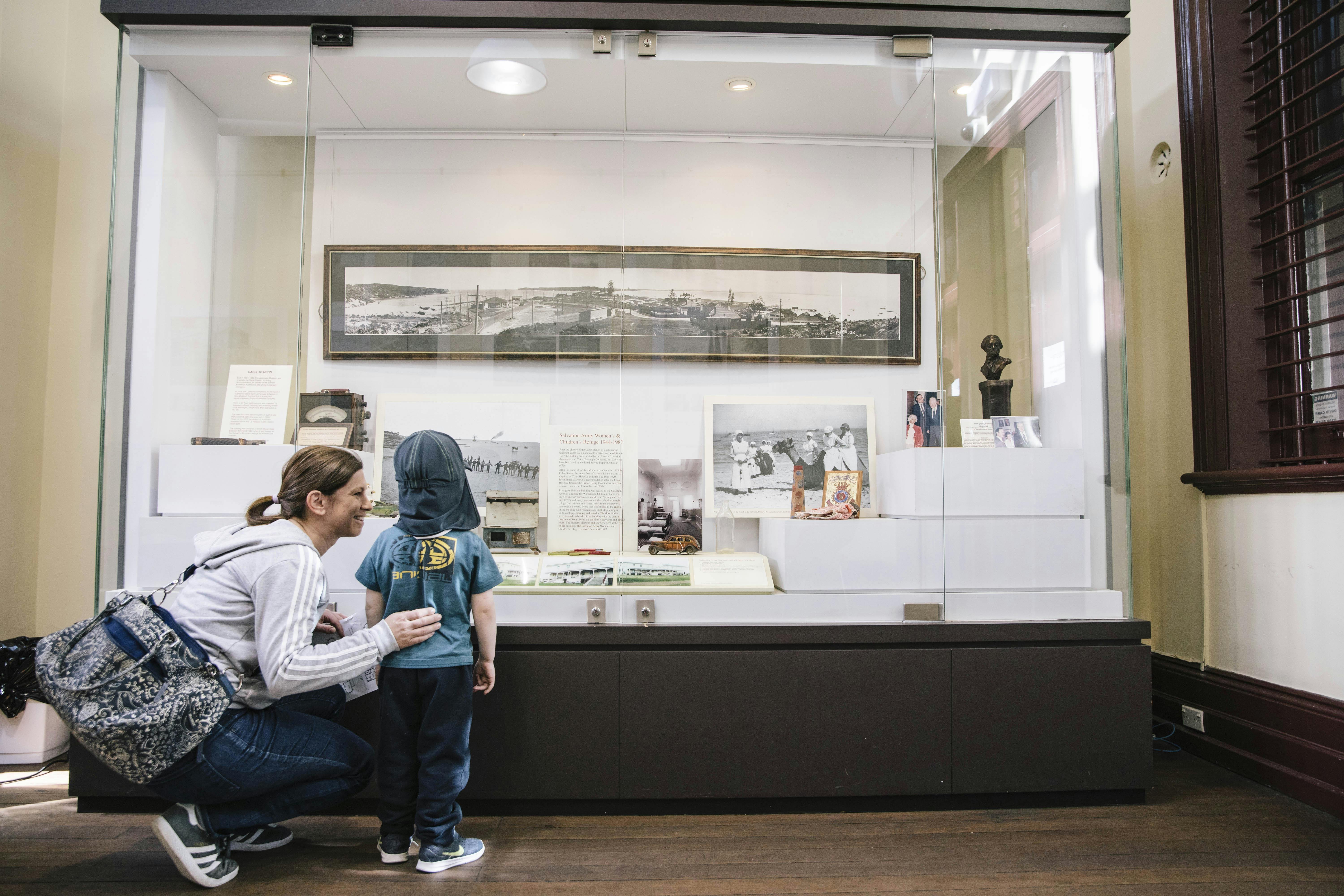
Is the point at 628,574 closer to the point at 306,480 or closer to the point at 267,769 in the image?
the point at 306,480

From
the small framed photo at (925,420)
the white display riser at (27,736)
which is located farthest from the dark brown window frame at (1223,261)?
the white display riser at (27,736)

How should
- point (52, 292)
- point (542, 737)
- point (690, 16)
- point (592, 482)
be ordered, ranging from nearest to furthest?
point (542, 737), point (690, 16), point (592, 482), point (52, 292)

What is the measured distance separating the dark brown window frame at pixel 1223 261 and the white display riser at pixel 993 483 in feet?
2.45

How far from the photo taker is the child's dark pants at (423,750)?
2.14 m

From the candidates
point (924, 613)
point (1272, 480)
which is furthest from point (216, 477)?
point (1272, 480)

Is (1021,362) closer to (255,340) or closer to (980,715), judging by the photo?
(980,715)

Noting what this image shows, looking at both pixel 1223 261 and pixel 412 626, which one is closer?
pixel 412 626

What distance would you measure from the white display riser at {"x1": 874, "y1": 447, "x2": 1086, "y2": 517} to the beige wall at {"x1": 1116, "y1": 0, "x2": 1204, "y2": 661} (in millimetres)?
899

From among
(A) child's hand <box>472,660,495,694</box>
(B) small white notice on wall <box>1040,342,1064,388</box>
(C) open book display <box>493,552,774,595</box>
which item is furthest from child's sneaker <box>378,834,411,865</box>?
(B) small white notice on wall <box>1040,342,1064,388</box>

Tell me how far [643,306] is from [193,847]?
7.45ft

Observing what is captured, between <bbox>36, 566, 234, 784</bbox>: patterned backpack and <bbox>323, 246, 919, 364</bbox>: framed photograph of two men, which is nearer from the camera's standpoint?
<bbox>36, 566, 234, 784</bbox>: patterned backpack

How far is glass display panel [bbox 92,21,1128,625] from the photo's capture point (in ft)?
9.11

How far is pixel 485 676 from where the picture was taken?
2332 mm

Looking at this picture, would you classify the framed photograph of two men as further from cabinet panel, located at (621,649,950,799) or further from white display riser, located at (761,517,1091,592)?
cabinet panel, located at (621,649,950,799)
